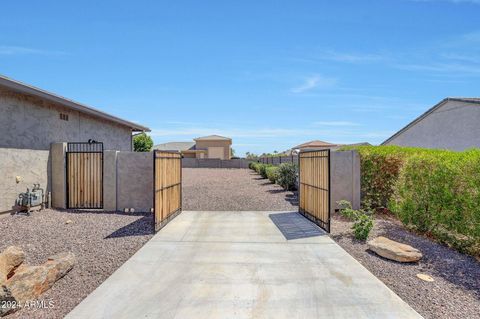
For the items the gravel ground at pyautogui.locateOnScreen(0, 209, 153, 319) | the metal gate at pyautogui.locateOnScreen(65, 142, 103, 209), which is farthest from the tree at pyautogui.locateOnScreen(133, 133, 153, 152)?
the gravel ground at pyautogui.locateOnScreen(0, 209, 153, 319)

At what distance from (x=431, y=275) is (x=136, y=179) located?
803 cm

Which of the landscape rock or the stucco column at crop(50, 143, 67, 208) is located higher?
the stucco column at crop(50, 143, 67, 208)

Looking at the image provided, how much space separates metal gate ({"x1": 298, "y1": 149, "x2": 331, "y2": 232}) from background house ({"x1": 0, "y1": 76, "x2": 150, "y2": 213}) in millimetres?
8026

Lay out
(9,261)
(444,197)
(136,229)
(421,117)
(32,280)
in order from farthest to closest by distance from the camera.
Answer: (421,117) < (136,229) < (444,197) < (9,261) < (32,280)

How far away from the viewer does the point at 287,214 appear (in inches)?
371

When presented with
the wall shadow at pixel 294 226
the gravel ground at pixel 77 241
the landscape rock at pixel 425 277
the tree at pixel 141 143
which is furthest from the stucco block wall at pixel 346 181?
the tree at pixel 141 143

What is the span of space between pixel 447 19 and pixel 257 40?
6679mm

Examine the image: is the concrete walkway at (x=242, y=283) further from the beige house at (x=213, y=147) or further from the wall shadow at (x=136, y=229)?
the beige house at (x=213, y=147)

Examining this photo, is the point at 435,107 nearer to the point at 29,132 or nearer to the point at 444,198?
the point at 444,198

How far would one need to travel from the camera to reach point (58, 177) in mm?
9969

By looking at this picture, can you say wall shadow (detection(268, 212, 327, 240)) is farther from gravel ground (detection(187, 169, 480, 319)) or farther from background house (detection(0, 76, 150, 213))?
background house (detection(0, 76, 150, 213))

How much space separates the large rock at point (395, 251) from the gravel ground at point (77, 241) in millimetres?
4784

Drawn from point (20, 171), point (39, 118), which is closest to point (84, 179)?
point (20, 171)

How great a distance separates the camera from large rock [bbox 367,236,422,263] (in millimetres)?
5270
